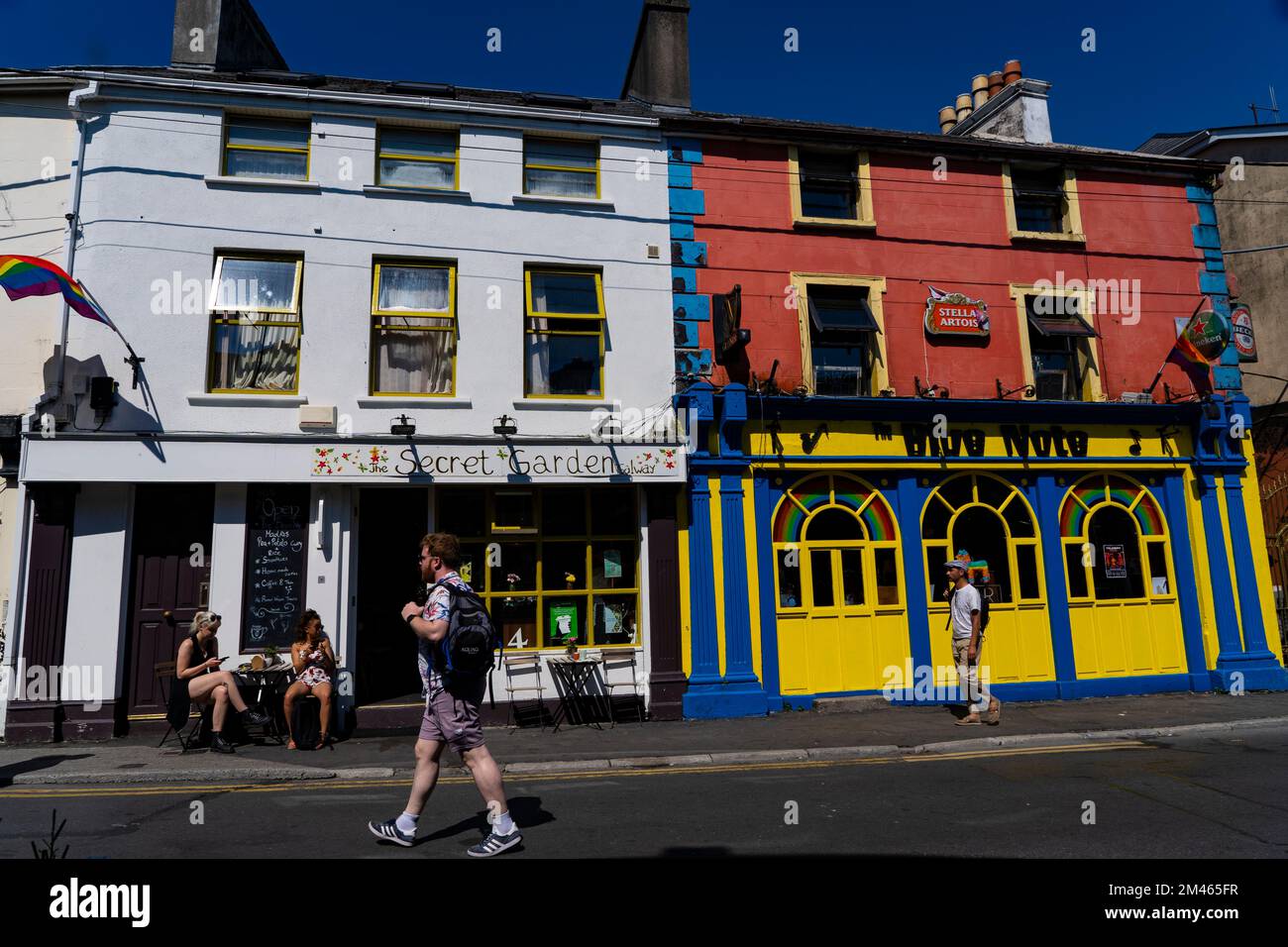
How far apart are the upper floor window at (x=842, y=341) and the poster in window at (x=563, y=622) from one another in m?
5.22

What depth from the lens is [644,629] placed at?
1123 centimetres

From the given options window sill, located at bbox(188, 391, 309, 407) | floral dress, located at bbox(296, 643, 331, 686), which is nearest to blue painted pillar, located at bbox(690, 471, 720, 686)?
floral dress, located at bbox(296, 643, 331, 686)

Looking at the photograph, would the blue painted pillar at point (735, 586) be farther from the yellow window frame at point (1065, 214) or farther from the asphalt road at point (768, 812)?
the yellow window frame at point (1065, 214)

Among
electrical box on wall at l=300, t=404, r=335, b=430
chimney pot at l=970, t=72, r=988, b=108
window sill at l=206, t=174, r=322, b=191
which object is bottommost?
electrical box on wall at l=300, t=404, r=335, b=430

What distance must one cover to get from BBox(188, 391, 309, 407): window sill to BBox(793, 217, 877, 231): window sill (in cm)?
811

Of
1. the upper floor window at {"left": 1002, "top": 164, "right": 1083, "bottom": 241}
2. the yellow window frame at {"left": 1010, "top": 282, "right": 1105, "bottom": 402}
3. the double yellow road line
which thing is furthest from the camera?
the upper floor window at {"left": 1002, "top": 164, "right": 1083, "bottom": 241}

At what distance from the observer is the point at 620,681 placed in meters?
11.1

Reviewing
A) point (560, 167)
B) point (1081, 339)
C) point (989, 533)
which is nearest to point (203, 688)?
point (560, 167)

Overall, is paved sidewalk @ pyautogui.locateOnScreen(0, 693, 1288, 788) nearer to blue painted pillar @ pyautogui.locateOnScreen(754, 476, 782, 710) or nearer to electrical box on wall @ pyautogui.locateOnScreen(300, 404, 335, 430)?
blue painted pillar @ pyautogui.locateOnScreen(754, 476, 782, 710)

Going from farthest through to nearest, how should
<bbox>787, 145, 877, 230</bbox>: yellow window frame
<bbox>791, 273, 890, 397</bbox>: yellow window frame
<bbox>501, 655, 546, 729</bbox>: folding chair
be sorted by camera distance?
<bbox>787, 145, 877, 230</bbox>: yellow window frame, <bbox>791, 273, 890, 397</bbox>: yellow window frame, <bbox>501, 655, 546, 729</bbox>: folding chair

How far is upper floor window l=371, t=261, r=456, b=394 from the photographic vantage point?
11234mm

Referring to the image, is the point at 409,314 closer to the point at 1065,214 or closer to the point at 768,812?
the point at 768,812

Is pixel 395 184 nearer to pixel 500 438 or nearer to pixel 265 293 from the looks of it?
pixel 265 293
